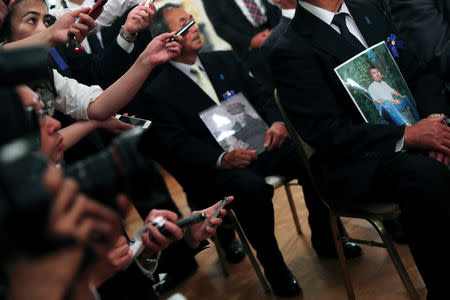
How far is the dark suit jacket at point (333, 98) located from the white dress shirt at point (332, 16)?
19 millimetres

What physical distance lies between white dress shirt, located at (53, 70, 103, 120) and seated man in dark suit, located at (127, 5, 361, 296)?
61 centimetres

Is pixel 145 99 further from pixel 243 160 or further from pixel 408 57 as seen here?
pixel 408 57

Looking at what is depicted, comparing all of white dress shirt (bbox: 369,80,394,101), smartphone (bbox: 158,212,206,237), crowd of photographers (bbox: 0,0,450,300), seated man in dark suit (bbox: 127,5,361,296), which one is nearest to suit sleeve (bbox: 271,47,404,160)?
white dress shirt (bbox: 369,80,394,101)

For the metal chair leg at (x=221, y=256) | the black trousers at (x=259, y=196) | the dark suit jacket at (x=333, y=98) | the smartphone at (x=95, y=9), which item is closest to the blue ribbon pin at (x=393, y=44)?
the dark suit jacket at (x=333, y=98)

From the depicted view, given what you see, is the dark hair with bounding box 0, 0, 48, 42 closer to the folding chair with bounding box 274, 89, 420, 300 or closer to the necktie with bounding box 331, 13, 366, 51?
the folding chair with bounding box 274, 89, 420, 300

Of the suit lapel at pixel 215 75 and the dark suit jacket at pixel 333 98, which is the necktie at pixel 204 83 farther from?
the dark suit jacket at pixel 333 98

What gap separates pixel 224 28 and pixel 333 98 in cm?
222

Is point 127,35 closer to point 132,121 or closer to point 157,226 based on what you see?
point 132,121

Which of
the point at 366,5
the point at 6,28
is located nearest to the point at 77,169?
the point at 6,28

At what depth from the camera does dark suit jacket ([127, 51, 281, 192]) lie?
2.52 meters

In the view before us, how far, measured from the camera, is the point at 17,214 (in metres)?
0.63

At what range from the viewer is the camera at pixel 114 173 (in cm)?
73

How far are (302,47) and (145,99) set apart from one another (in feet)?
3.08

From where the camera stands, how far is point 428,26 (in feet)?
8.08
